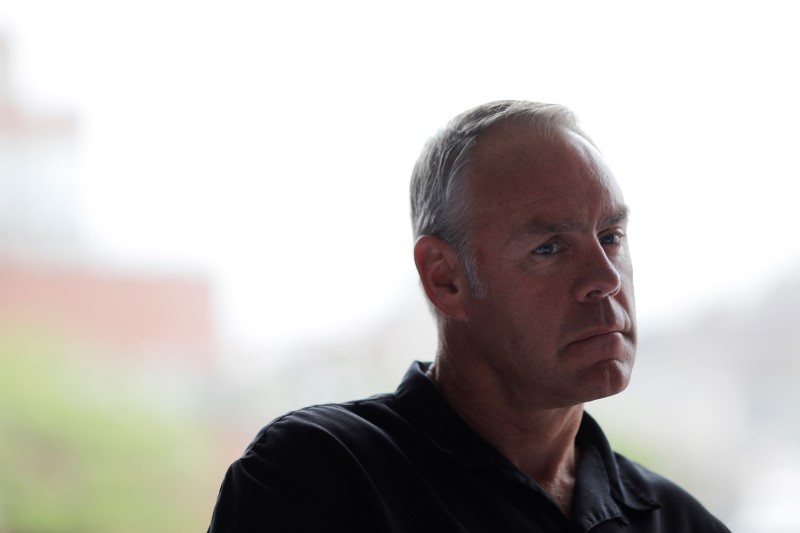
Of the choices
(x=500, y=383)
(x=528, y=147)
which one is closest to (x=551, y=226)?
(x=528, y=147)

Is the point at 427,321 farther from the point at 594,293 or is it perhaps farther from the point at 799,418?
the point at 594,293

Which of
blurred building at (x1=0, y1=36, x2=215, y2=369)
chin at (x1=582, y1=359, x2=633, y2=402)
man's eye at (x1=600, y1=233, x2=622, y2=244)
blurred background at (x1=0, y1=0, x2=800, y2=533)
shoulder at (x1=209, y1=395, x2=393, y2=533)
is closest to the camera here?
shoulder at (x1=209, y1=395, x2=393, y2=533)

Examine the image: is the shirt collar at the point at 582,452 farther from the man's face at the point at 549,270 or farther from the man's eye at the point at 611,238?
the man's eye at the point at 611,238

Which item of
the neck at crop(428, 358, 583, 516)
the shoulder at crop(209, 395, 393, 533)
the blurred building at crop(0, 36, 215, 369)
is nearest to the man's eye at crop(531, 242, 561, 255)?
the neck at crop(428, 358, 583, 516)

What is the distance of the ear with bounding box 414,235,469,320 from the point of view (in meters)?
1.45

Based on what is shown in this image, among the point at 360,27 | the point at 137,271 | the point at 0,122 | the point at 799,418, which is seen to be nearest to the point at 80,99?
the point at 0,122

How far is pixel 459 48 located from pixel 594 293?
1842mm

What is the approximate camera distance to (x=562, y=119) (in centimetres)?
148

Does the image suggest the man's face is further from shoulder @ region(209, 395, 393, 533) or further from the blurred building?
the blurred building

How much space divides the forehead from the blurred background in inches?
60.0

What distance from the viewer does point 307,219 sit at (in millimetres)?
3033

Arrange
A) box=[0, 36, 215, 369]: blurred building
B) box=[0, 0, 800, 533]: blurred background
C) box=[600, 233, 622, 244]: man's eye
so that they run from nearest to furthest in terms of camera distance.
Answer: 1. box=[600, 233, 622, 244]: man's eye
2. box=[0, 0, 800, 533]: blurred background
3. box=[0, 36, 215, 369]: blurred building

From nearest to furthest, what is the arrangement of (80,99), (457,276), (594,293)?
(594,293) < (457,276) < (80,99)

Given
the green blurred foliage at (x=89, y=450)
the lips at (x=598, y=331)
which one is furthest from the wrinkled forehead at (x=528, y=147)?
the green blurred foliage at (x=89, y=450)
